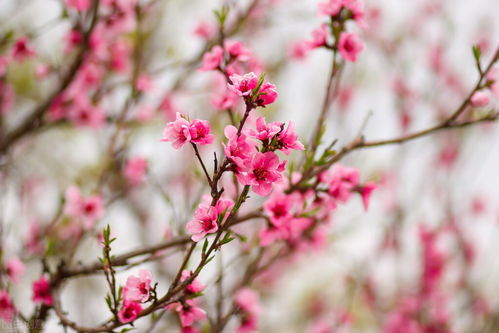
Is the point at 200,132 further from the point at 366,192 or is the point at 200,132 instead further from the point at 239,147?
the point at 366,192

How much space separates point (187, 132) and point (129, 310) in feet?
2.56

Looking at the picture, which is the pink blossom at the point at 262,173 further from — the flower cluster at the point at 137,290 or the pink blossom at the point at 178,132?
the flower cluster at the point at 137,290

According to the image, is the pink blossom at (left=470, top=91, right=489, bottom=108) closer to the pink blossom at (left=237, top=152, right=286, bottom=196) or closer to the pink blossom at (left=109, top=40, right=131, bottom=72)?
the pink blossom at (left=237, top=152, right=286, bottom=196)

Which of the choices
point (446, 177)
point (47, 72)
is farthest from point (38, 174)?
point (446, 177)

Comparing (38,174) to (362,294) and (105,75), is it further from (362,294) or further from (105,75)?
(362,294)

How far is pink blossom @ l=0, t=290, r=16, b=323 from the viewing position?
2311 millimetres

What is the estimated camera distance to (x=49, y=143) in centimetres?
725

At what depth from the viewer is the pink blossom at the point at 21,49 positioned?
3131mm

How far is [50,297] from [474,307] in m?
4.95

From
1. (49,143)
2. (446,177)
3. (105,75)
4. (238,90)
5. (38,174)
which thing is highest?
(49,143)

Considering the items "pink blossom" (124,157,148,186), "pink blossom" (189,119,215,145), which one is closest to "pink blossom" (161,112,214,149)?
"pink blossom" (189,119,215,145)

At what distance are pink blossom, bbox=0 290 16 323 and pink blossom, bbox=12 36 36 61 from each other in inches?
67.8

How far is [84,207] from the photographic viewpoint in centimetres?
296

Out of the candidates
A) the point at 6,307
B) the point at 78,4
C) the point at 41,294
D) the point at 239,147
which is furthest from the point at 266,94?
the point at 78,4
